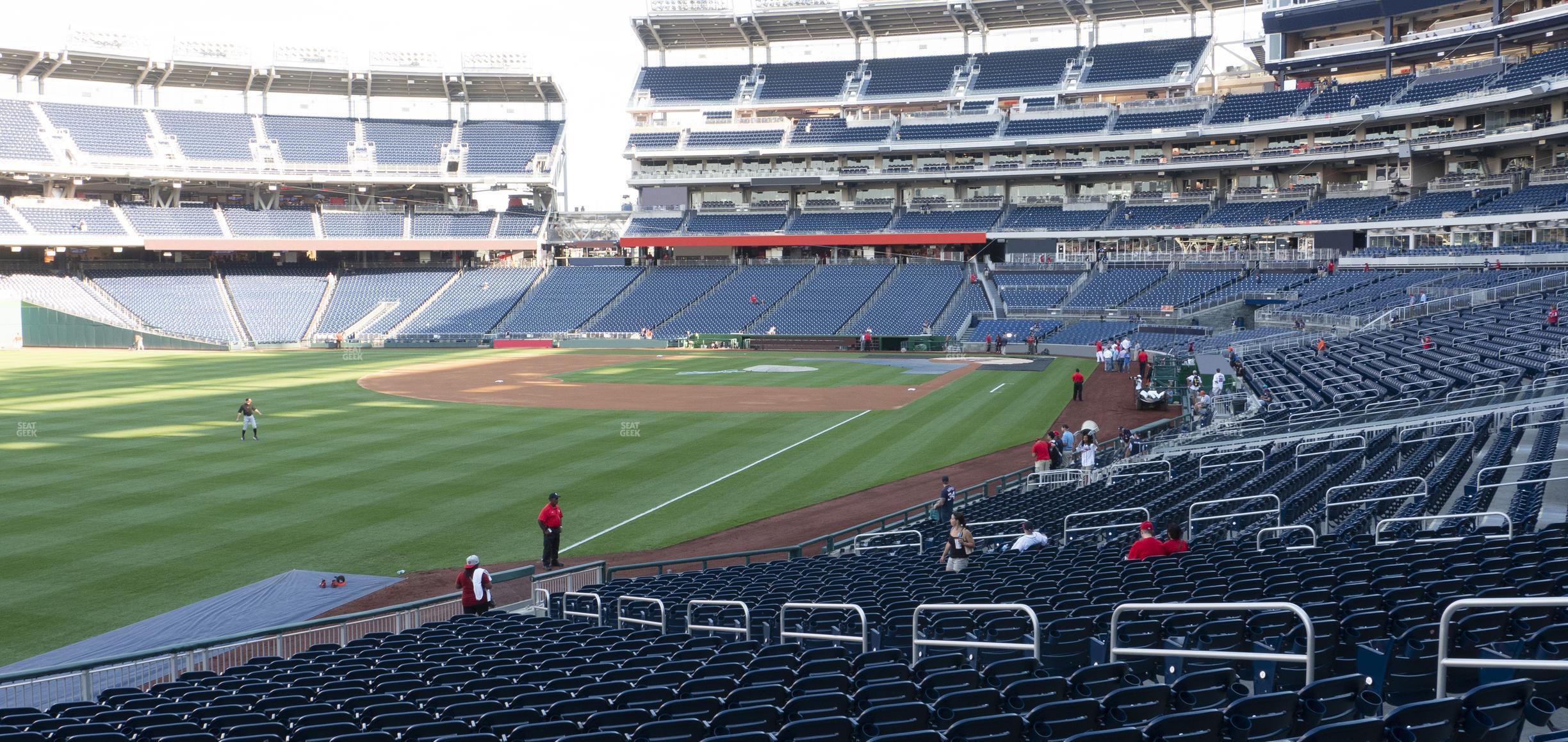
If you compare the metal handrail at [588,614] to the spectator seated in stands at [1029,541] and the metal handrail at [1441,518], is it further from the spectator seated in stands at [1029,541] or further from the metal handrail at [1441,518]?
the metal handrail at [1441,518]

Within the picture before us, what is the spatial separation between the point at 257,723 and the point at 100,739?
98cm

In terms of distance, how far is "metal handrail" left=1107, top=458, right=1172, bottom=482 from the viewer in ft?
74.9

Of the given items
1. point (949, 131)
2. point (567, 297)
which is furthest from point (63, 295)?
point (949, 131)

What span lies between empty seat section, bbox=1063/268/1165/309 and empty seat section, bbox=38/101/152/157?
63.9m

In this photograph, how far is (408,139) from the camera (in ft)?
278

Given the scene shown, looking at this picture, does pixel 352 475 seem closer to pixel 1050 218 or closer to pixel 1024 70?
Result: pixel 1050 218

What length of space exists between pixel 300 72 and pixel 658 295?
105 feet

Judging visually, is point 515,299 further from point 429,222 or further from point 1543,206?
point 1543,206

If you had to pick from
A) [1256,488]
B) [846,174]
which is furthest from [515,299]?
[1256,488]

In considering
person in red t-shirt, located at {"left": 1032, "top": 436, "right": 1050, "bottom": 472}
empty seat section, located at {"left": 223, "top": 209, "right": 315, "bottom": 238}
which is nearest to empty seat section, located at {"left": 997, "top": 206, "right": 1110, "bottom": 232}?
person in red t-shirt, located at {"left": 1032, "top": 436, "right": 1050, "bottom": 472}

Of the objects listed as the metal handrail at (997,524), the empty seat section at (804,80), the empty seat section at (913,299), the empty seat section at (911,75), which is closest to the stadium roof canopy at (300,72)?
the empty seat section at (804,80)

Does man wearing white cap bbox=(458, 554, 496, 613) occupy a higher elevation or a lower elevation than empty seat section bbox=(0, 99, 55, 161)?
lower

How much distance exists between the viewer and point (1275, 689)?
308 inches

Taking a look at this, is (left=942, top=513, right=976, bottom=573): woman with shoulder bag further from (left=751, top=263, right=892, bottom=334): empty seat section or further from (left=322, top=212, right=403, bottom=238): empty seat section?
(left=322, top=212, right=403, bottom=238): empty seat section
